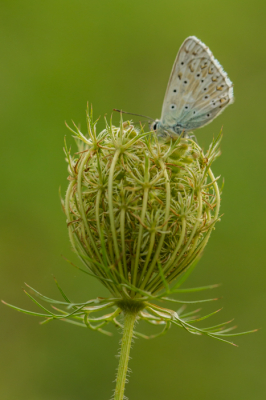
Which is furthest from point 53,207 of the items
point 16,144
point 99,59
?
point 99,59

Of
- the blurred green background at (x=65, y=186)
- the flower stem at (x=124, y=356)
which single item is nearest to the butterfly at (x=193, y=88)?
the flower stem at (x=124, y=356)

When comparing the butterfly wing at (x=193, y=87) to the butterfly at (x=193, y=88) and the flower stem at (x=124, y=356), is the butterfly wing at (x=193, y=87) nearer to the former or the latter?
the butterfly at (x=193, y=88)

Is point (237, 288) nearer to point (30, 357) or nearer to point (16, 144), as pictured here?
point (30, 357)

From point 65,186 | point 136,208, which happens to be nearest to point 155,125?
point 136,208

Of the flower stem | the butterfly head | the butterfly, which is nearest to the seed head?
the flower stem

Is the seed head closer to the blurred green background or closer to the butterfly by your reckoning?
the butterfly
